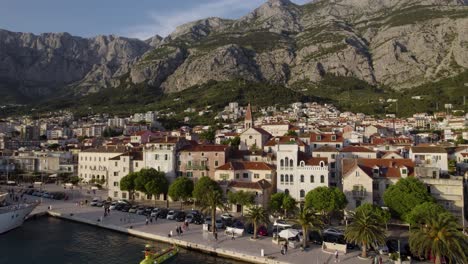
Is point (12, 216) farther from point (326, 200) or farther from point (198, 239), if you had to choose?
point (326, 200)

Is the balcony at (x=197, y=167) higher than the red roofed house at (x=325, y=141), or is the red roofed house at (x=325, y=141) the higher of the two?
the red roofed house at (x=325, y=141)

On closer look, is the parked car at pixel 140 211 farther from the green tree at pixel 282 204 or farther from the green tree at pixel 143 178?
the green tree at pixel 282 204

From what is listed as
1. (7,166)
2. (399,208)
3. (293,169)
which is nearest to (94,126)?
(7,166)

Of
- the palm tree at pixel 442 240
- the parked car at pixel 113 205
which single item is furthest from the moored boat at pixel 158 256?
the parked car at pixel 113 205

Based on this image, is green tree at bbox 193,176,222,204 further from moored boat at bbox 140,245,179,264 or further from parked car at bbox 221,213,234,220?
moored boat at bbox 140,245,179,264

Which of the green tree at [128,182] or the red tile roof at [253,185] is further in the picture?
the green tree at [128,182]

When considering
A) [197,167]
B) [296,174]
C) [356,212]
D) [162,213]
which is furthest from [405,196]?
[197,167]
